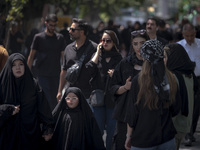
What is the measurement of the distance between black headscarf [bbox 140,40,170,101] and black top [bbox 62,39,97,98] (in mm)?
2519

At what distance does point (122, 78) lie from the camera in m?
6.18

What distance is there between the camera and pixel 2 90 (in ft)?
20.1

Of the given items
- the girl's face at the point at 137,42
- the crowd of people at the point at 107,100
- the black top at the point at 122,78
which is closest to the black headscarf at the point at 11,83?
the crowd of people at the point at 107,100

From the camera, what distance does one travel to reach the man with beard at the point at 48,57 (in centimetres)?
950

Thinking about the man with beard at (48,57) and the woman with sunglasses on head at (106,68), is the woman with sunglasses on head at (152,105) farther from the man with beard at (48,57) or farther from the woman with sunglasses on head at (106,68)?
the man with beard at (48,57)

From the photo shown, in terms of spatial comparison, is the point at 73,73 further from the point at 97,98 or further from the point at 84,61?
the point at 97,98

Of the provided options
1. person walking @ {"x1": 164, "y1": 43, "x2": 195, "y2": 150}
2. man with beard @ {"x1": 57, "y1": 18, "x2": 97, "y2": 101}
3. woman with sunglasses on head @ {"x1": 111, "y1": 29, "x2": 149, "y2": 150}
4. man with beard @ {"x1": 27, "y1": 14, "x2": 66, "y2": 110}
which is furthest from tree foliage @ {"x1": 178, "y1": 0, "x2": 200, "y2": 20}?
woman with sunglasses on head @ {"x1": 111, "y1": 29, "x2": 149, "y2": 150}

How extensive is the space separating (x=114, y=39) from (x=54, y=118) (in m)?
1.35

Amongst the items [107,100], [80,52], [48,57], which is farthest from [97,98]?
[48,57]

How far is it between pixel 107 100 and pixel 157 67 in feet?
7.26

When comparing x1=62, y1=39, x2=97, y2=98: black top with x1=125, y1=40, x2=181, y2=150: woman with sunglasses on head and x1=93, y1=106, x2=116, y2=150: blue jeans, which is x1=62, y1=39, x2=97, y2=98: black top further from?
x1=125, y1=40, x2=181, y2=150: woman with sunglasses on head

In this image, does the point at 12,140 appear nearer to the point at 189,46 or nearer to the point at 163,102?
the point at 163,102

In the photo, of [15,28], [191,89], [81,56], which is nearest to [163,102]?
[191,89]

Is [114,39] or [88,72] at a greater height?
[114,39]
